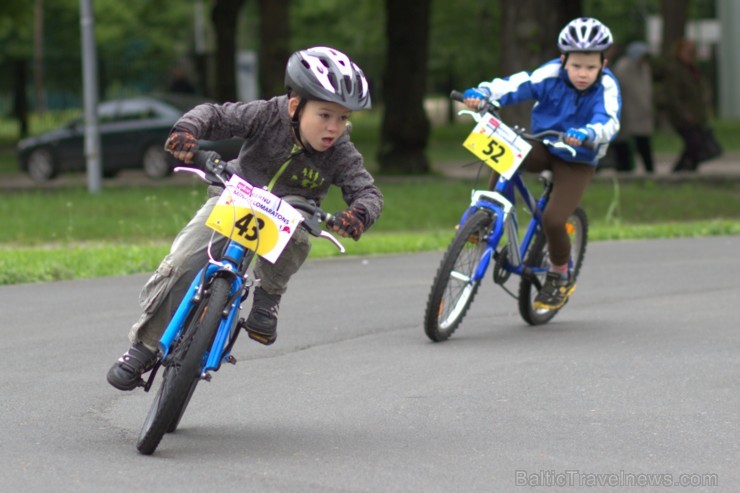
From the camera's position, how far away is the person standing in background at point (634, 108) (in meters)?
21.2

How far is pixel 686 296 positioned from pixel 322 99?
567cm

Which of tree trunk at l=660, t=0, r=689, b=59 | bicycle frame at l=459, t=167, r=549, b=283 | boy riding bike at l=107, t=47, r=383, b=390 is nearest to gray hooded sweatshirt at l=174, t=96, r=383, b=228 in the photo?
boy riding bike at l=107, t=47, r=383, b=390

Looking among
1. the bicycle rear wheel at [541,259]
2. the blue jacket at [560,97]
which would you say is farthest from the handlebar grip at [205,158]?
the bicycle rear wheel at [541,259]

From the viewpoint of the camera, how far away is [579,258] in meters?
9.81

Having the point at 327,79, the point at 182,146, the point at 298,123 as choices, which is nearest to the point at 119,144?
the point at 298,123

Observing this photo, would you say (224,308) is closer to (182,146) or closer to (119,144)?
(182,146)

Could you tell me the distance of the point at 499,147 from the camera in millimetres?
8781

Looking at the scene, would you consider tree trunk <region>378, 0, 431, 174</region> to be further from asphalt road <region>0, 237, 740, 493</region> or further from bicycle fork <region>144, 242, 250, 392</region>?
bicycle fork <region>144, 242, 250, 392</region>

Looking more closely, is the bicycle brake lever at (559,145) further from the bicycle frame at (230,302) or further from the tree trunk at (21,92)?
the tree trunk at (21,92)

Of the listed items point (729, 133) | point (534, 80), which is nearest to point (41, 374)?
point (534, 80)

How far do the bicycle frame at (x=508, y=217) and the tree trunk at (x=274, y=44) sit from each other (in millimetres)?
16470

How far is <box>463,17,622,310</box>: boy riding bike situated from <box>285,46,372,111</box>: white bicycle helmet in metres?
2.89

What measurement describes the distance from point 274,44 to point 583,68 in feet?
63.9

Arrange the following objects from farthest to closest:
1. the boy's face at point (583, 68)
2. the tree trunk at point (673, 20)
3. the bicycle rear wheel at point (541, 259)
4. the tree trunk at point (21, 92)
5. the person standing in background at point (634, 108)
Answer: the tree trunk at point (21, 92)
the tree trunk at point (673, 20)
the person standing in background at point (634, 108)
the bicycle rear wheel at point (541, 259)
the boy's face at point (583, 68)
